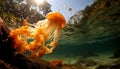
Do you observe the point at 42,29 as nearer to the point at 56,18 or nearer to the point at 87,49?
the point at 56,18

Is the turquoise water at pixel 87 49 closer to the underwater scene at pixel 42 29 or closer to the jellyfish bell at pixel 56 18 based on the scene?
the underwater scene at pixel 42 29

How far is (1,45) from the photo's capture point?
13.3 feet

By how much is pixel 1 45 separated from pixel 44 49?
1.26 meters

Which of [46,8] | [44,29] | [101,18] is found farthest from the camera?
[101,18]

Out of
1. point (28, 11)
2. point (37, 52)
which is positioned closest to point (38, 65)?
point (37, 52)

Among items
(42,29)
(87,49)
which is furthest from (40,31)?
(87,49)

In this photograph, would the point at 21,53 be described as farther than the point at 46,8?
No

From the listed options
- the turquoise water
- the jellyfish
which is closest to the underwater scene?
the jellyfish

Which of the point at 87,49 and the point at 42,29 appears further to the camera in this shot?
the point at 87,49

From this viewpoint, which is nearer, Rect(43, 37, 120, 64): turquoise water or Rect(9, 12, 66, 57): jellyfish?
Rect(9, 12, 66, 57): jellyfish

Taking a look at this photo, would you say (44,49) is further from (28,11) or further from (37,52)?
(28,11)

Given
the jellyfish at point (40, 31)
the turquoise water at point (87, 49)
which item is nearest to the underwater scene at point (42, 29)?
the jellyfish at point (40, 31)

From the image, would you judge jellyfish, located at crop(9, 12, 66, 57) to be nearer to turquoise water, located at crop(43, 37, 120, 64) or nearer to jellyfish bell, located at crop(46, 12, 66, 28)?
jellyfish bell, located at crop(46, 12, 66, 28)

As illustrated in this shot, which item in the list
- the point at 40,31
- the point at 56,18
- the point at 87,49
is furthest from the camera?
the point at 87,49
